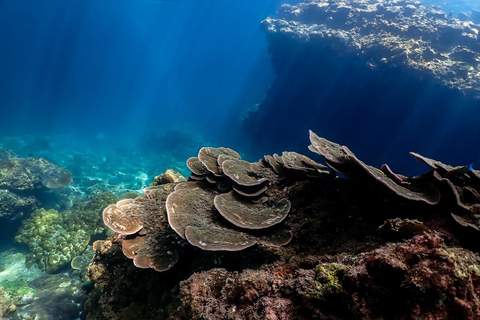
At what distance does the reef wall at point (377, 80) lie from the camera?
1593 cm

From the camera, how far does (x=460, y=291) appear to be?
124 centimetres

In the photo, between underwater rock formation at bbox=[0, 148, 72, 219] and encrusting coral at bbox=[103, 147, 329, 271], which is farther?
underwater rock formation at bbox=[0, 148, 72, 219]

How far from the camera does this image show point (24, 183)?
13.0 meters

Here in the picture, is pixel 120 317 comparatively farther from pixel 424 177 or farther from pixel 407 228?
pixel 424 177

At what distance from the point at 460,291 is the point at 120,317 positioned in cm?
322

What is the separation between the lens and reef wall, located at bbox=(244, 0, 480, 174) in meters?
15.9

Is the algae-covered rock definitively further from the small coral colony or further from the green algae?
the green algae

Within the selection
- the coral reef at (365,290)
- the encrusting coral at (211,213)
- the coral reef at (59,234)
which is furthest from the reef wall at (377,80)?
the coral reef at (365,290)

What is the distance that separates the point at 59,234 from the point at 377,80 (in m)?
21.3

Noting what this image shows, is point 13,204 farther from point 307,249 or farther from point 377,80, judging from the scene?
point 377,80

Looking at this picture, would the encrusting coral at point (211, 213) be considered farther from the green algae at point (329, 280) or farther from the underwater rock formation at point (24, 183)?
the underwater rock formation at point (24, 183)

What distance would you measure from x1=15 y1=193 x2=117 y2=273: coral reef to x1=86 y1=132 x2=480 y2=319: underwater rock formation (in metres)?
5.71

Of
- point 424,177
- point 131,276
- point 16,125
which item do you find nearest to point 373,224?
point 424,177

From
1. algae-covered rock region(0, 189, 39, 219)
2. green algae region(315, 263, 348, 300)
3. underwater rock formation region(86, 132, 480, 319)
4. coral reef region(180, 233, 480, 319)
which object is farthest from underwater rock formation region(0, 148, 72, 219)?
green algae region(315, 263, 348, 300)
